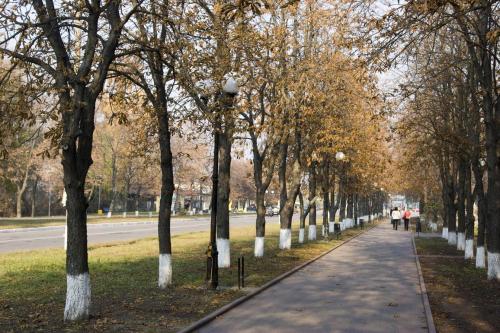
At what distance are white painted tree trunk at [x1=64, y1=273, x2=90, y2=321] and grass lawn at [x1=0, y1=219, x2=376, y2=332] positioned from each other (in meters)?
0.21

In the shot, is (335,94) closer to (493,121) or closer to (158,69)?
(493,121)

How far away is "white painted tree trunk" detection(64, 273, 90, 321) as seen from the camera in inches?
363

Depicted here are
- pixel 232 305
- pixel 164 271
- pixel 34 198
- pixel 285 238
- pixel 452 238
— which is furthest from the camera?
pixel 34 198

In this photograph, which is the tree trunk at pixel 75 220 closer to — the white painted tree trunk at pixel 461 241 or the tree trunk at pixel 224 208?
the tree trunk at pixel 224 208

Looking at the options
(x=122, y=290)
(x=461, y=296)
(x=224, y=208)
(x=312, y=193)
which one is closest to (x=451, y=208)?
(x=312, y=193)

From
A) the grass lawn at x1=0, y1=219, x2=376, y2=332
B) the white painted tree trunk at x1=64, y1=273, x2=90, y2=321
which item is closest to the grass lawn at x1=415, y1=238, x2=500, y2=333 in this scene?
the grass lawn at x1=0, y1=219, x2=376, y2=332

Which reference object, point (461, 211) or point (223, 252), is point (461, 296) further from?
point (461, 211)

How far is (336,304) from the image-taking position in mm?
11570

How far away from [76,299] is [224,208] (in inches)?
337

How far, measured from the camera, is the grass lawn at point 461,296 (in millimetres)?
9758

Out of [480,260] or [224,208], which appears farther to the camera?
[480,260]

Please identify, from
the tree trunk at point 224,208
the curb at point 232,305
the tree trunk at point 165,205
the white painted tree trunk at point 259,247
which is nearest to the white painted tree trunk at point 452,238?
the white painted tree trunk at point 259,247

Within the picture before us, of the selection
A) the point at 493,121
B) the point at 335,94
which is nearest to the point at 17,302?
the point at 493,121

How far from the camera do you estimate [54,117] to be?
339 inches
